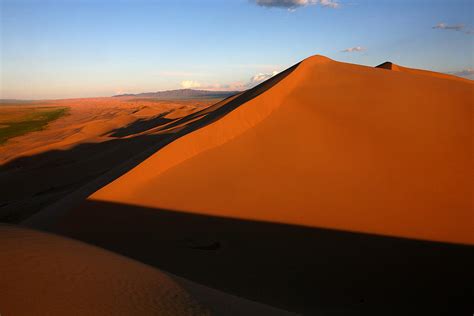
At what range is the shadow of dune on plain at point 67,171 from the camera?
987 centimetres

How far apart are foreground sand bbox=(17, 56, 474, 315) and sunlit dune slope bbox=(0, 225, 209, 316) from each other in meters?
1.18

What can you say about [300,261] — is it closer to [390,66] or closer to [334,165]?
[334,165]

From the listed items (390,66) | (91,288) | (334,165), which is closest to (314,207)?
(334,165)

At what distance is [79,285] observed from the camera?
10.6ft

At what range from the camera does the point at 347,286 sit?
447cm

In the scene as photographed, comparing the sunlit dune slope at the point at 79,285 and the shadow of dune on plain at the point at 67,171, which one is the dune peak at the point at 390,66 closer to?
the shadow of dune on plain at the point at 67,171

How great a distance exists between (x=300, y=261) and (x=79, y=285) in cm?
305

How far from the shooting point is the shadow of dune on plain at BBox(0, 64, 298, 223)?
987cm

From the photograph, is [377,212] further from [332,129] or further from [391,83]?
[391,83]

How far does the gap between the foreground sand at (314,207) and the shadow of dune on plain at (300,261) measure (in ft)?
0.06

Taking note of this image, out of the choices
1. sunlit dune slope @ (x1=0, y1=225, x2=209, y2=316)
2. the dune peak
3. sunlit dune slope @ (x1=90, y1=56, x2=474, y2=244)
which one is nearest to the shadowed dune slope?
sunlit dune slope @ (x1=0, y1=225, x2=209, y2=316)

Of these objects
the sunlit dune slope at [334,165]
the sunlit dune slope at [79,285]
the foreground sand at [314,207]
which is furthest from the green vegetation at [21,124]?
the sunlit dune slope at [79,285]

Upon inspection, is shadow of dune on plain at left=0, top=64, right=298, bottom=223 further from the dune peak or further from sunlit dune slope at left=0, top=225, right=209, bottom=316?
the dune peak

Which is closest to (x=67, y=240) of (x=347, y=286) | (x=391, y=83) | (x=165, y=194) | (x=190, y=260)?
(x=190, y=260)
